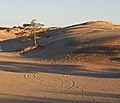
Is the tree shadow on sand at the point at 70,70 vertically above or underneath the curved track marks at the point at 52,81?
underneath

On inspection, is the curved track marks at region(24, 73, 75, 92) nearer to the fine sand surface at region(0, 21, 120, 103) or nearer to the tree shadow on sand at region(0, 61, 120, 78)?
the fine sand surface at region(0, 21, 120, 103)

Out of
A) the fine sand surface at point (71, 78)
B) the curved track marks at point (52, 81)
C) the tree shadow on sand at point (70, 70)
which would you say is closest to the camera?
the fine sand surface at point (71, 78)

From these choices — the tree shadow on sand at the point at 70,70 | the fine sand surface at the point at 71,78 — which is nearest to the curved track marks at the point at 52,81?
the fine sand surface at the point at 71,78

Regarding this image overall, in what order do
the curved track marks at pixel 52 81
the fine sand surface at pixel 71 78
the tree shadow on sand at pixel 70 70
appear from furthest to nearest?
the tree shadow on sand at pixel 70 70 → the curved track marks at pixel 52 81 → the fine sand surface at pixel 71 78

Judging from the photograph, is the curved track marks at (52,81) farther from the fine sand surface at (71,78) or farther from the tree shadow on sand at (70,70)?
the tree shadow on sand at (70,70)

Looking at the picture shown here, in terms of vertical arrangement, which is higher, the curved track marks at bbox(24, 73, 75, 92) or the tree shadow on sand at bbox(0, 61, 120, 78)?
the curved track marks at bbox(24, 73, 75, 92)

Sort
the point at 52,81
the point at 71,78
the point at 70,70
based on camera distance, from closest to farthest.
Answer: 1. the point at 52,81
2. the point at 71,78
3. the point at 70,70

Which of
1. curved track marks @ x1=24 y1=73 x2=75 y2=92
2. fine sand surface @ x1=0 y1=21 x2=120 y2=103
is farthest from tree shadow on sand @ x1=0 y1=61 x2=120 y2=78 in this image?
curved track marks @ x1=24 y1=73 x2=75 y2=92

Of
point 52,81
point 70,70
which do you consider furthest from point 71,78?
point 70,70

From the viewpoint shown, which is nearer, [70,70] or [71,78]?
[71,78]

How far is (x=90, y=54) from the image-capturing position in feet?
80.8

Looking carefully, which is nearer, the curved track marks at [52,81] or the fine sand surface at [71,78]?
the fine sand surface at [71,78]

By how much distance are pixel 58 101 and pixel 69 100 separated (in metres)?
0.40

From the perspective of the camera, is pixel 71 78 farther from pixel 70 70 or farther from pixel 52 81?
pixel 70 70
